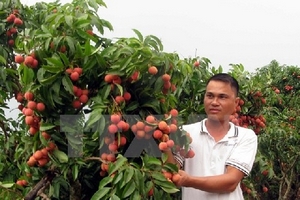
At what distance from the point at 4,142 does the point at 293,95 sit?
21.6 ft

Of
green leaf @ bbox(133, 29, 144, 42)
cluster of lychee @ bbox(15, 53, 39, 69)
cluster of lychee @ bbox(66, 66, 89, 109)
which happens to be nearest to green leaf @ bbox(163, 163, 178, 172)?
cluster of lychee @ bbox(66, 66, 89, 109)

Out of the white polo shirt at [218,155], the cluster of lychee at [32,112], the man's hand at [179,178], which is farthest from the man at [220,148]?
the cluster of lychee at [32,112]

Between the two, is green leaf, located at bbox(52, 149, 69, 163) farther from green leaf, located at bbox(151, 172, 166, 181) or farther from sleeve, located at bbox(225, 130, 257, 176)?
sleeve, located at bbox(225, 130, 257, 176)

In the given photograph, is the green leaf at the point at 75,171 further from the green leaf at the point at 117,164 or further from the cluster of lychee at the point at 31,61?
the cluster of lychee at the point at 31,61

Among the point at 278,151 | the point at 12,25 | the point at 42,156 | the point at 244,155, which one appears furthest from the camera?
the point at 278,151

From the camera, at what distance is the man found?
2.13m

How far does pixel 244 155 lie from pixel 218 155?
0.42ft

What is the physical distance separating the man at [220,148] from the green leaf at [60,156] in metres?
0.48

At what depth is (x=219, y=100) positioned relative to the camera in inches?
85.7

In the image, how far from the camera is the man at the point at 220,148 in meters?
2.13

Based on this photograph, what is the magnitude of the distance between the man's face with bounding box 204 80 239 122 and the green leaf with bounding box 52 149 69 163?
28.1 inches

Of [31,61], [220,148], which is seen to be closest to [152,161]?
[220,148]

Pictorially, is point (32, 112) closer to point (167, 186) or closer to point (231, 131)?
point (167, 186)

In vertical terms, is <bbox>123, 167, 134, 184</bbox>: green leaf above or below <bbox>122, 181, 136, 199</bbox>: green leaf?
above
